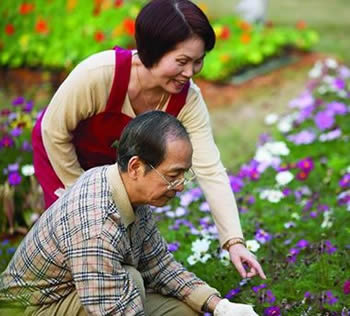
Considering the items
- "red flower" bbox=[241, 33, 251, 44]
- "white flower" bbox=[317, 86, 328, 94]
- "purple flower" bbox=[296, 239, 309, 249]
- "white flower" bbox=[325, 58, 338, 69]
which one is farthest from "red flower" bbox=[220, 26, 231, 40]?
"purple flower" bbox=[296, 239, 309, 249]

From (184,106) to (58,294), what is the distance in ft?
→ 3.17

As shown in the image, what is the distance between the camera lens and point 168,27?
2891 millimetres

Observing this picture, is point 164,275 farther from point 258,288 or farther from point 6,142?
point 6,142

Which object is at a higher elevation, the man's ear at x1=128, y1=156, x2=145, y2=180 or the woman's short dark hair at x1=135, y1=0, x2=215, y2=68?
the woman's short dark hair at x1=135, y1=0, x2=215, y2=68

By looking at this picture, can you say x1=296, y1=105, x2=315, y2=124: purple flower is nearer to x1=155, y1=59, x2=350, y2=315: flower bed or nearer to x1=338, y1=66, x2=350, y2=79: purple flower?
x1=155, y1=59, x2=350, y2=315: flower bed

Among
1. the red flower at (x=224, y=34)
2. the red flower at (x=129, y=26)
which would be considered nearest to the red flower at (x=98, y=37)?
the red flower at (x=129, y=26)

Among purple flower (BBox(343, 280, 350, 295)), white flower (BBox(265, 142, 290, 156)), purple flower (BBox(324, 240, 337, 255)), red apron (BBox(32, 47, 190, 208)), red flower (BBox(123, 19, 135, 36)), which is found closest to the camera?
purple flower (BBox(343, 280, 350, 295))

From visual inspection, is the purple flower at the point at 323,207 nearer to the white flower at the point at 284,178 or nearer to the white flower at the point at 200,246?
the white flower at the point at 284,178

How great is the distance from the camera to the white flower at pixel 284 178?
168 inches

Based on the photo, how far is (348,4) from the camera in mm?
9461

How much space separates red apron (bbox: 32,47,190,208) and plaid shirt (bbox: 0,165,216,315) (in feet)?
1.72

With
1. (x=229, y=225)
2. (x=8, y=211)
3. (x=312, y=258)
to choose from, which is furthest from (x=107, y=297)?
(x=8, y=211)

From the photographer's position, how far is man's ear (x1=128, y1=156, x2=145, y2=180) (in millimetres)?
2521

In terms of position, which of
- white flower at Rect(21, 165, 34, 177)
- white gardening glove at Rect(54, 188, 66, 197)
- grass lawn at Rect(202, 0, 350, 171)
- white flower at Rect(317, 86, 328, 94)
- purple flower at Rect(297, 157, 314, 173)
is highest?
white gardening glove at Rect(54, 188, 66, 197)
